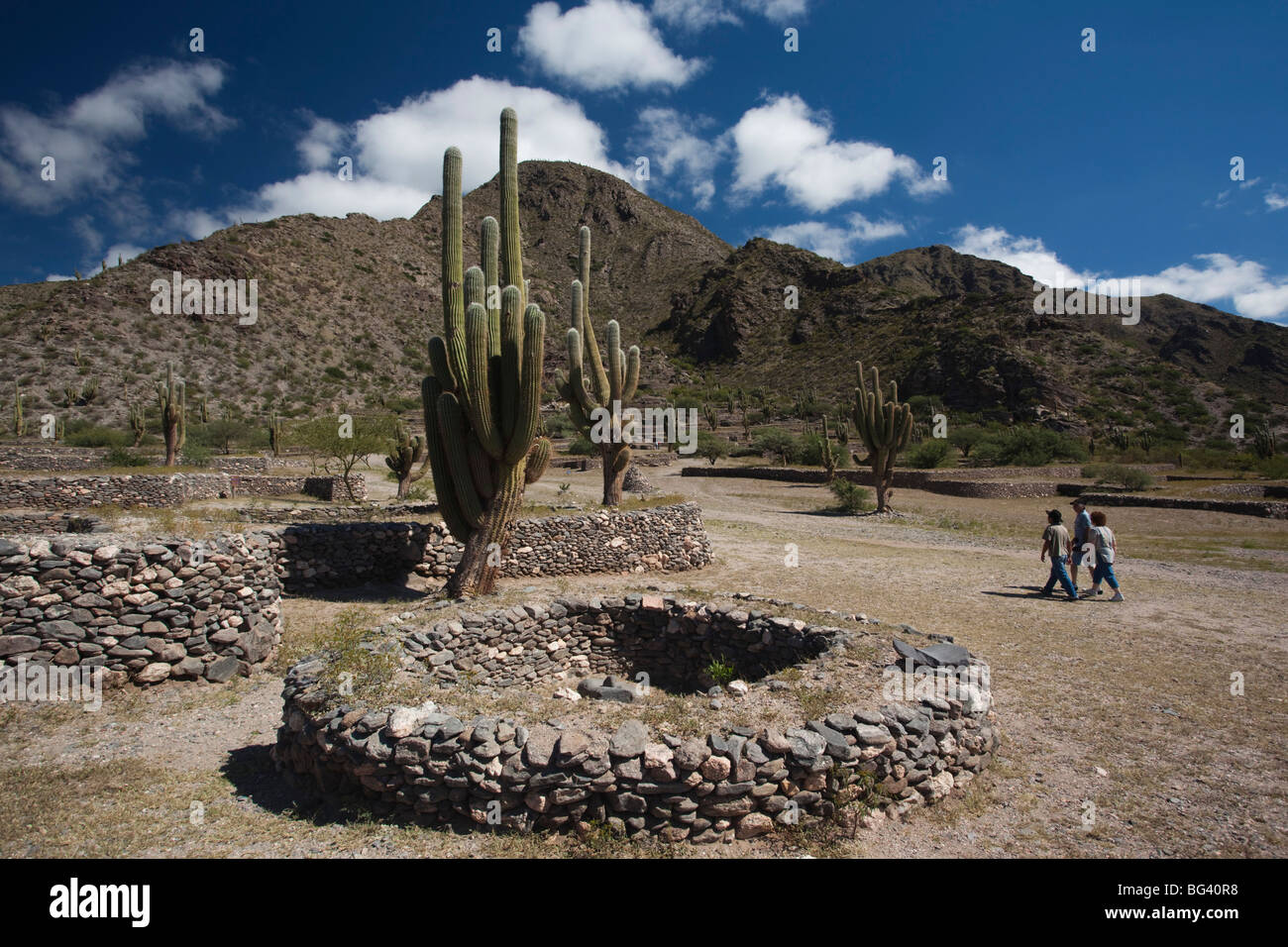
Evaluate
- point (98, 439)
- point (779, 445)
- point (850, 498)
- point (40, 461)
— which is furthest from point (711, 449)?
point (98, 439)

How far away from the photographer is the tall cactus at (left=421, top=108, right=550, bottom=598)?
9.77m

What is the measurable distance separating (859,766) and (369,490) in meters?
24.6

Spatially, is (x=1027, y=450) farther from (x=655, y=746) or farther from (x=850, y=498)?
(x=655, y=746)

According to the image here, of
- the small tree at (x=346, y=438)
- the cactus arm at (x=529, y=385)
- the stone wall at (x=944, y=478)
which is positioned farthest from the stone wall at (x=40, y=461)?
the stone wall at (x=944, y=478)

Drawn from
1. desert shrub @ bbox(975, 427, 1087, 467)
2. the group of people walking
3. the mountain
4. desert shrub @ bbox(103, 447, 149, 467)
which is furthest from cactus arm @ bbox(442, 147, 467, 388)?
the mountain

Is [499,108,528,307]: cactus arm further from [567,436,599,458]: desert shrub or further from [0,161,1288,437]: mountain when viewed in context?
[0,161,1288,437]: mountain

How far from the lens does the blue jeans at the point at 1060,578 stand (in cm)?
1055

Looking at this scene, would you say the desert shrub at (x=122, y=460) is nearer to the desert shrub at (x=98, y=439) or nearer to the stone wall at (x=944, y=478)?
the desert shrub at (x=98, y=439)

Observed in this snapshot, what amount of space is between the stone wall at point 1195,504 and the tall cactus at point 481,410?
25.4 meters

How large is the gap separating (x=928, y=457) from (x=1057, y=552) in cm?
3114

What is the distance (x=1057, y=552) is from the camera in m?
10.8

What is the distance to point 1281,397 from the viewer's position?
76625 millimetres

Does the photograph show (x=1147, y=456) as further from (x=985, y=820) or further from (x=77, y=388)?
(x=77, y=388)
